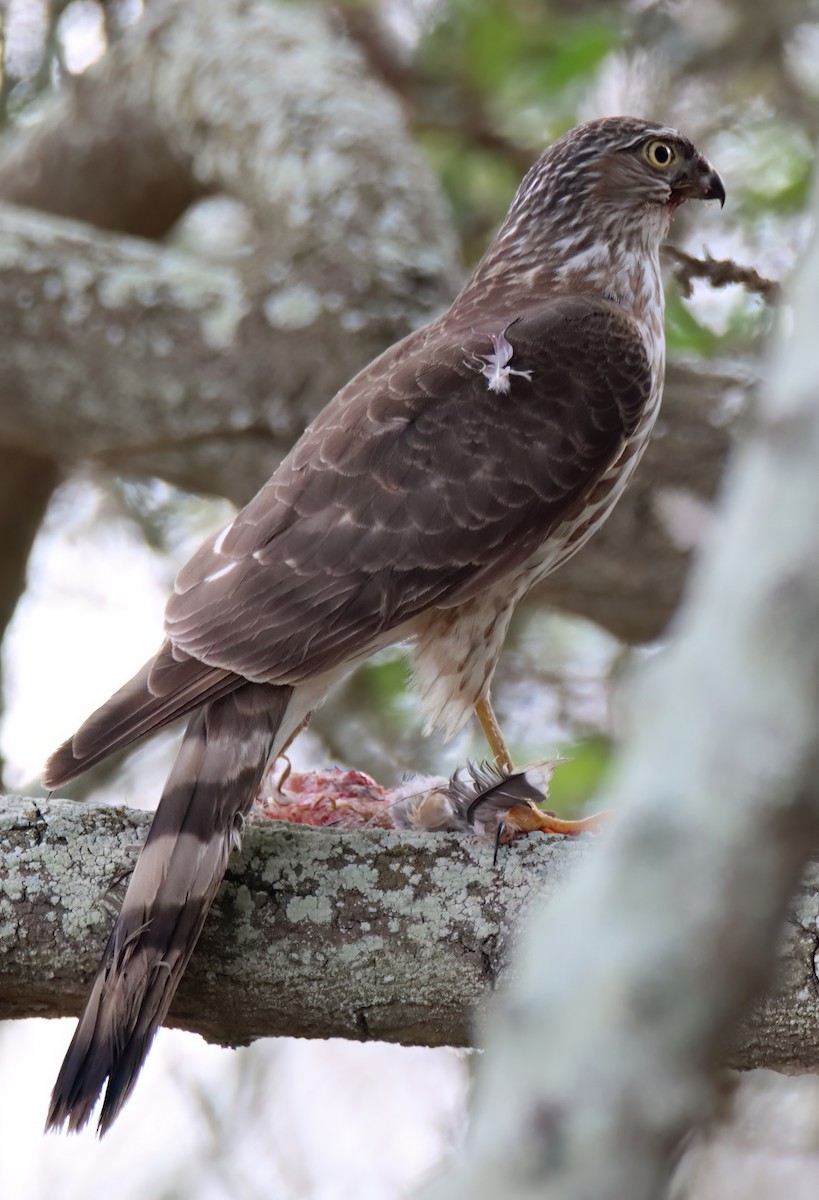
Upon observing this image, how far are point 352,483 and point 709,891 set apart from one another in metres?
2.42

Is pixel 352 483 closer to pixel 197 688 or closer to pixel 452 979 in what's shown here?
pixel 197 688

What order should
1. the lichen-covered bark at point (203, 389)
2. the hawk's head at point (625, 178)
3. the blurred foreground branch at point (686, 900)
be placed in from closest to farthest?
the blurred foreground branch at point (686, 900)
the hawk's head at point (625, 178)
the lichen-covered bark at point (203, 389)

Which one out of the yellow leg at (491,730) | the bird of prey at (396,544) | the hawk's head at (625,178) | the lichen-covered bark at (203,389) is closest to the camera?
the bird of prey at (396,544)

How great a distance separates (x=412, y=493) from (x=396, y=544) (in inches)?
6.0

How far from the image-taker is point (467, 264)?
6.67m

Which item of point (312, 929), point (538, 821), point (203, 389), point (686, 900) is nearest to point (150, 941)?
point (312, 929)

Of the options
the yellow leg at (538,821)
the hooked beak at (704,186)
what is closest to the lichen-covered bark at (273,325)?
the hooked beak at (704,186)

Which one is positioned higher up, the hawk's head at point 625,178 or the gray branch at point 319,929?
the hawk's head at point 625,178

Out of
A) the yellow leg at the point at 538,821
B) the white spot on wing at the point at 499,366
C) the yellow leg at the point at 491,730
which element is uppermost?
the white spot on wing at the point at 499,366

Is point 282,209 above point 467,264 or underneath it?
underneath

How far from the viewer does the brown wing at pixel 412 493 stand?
10.1 feet

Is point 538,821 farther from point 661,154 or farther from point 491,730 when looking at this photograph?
point 661,154

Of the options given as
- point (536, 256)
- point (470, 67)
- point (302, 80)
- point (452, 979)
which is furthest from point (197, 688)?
point (470, 67)

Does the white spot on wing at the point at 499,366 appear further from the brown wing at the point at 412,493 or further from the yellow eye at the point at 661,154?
the yellow eye at the point at 661,154
